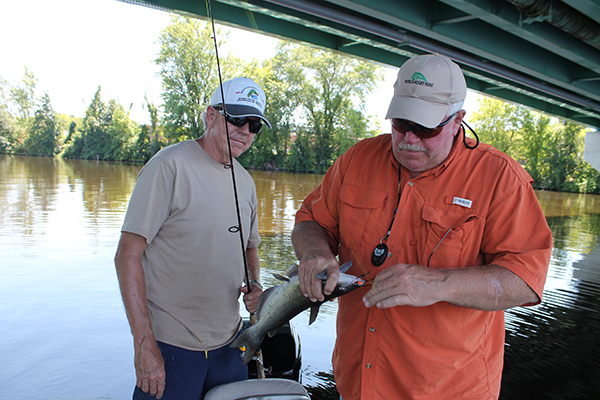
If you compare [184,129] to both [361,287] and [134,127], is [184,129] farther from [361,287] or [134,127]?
[361,287]

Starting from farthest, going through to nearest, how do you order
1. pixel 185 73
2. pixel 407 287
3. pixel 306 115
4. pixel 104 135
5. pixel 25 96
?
pixel 25 96 → pixel 104 135 → pixel 306 115 → pixel 185 73 → pixel 407 287

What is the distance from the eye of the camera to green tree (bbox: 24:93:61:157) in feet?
233

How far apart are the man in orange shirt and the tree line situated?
4282 centimetres

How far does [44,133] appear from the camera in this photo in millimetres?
72062

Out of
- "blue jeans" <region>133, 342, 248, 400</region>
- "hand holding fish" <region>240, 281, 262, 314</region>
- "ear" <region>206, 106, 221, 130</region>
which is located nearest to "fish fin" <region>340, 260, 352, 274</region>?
"hand holding fish" <region>240, 281, 262, 314</region>

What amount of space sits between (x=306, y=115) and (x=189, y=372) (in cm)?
5089

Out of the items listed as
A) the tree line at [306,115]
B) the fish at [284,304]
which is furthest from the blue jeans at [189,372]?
the tree line at [306,115]

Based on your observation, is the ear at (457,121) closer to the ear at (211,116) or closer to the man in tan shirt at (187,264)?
the man in tan shirt at (187,264)

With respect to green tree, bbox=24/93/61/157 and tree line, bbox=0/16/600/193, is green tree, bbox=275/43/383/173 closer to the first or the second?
tree line, bbox=0/16/600/193

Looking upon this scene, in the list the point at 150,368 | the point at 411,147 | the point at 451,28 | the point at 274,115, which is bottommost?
the point at 150,368

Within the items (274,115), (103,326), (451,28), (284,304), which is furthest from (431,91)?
(274,115)

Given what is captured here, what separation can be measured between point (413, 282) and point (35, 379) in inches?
193

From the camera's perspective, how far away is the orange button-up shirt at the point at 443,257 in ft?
6.31

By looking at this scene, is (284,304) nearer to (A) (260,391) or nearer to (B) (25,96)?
(A) (260,391)
